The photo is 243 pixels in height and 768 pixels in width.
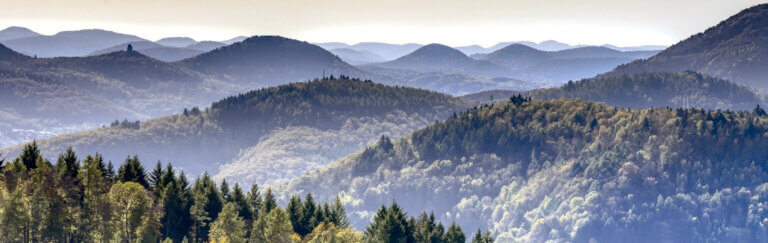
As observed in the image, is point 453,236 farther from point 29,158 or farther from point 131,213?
point 29,158

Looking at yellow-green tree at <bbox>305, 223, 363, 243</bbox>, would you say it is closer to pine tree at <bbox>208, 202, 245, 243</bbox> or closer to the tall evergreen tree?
pine tree at <bbox>208, 202, 245, 243</bbox>

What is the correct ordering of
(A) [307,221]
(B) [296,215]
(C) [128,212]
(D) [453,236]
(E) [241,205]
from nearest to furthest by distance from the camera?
1. (C) [128,212]
2. (E) [241,205]
3. (B) [296,215]
4. (A) [307,221]
5. (D) [453,236]

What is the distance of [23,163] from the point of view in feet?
408

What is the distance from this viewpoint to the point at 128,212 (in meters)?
117

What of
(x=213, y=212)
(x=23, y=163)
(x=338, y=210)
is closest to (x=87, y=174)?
(x=23, y=163)

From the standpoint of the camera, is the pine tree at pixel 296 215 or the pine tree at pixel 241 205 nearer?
the pine tree at pixel 241 205

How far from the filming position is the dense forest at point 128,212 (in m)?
110

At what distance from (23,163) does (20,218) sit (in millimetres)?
21106

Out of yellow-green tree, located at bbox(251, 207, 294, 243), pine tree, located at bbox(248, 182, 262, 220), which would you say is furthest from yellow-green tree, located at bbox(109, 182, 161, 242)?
pine tree, located at bbox(248, 182, 262, 220)

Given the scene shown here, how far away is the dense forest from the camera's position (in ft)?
362

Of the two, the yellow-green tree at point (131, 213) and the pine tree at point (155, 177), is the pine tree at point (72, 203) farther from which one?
the pine tree at point (155, 177)

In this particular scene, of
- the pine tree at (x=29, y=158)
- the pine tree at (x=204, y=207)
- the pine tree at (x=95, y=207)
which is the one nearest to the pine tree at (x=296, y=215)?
the pine tree at (x=204, y=207)

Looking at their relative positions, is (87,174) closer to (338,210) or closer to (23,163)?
(23,163)

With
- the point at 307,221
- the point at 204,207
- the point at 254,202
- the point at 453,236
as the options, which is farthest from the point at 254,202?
the point at 453,236
